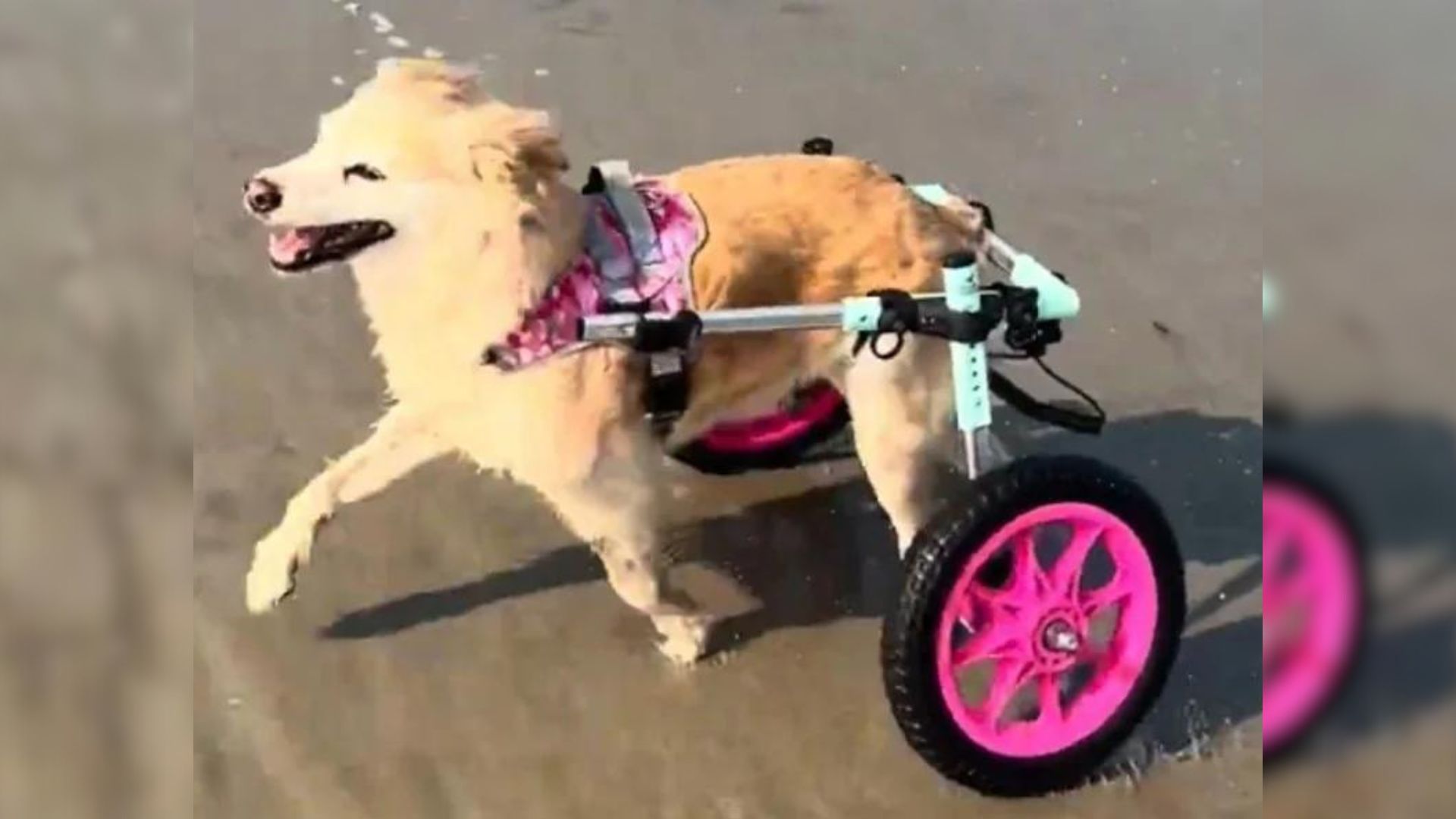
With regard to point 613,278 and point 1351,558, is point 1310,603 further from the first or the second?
point 613,278

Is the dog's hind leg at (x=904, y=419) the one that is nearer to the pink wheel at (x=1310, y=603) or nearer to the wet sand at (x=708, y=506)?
the wet sand at (x=708, y=506)

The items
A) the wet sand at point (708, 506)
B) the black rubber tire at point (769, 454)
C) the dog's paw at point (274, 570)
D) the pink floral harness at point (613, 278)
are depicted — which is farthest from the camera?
the black rubber tire at point (769, 454)

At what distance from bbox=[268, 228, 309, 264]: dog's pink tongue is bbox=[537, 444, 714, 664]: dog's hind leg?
0.39 meters

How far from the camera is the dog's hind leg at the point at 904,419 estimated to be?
2.04 metres

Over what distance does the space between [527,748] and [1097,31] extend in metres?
2.42

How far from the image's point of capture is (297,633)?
2.23 meters

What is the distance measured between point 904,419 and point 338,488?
0.68 meters

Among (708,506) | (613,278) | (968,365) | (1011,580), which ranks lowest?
(708,506)

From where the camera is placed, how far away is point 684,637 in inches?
87.3

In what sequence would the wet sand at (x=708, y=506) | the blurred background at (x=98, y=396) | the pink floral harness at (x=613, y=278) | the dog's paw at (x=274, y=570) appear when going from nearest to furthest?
the blurred background at (x=98, y=396) < the pink floral harness at (x=613, y=278) < the wet sand at (x=708, y=506) < the dog's paw at (x=274, y=570)

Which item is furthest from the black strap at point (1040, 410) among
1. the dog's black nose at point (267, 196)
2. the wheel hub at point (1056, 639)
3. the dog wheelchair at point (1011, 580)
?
the dog's black nose at point (267, 196)

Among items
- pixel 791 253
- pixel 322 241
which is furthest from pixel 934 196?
pixel 322 241

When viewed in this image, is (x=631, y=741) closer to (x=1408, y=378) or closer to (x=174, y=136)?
(x=174, y=136)

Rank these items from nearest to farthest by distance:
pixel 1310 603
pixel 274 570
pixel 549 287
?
1. pixel 1310 603
2. pixel 549 287
3. pixel 274 570
